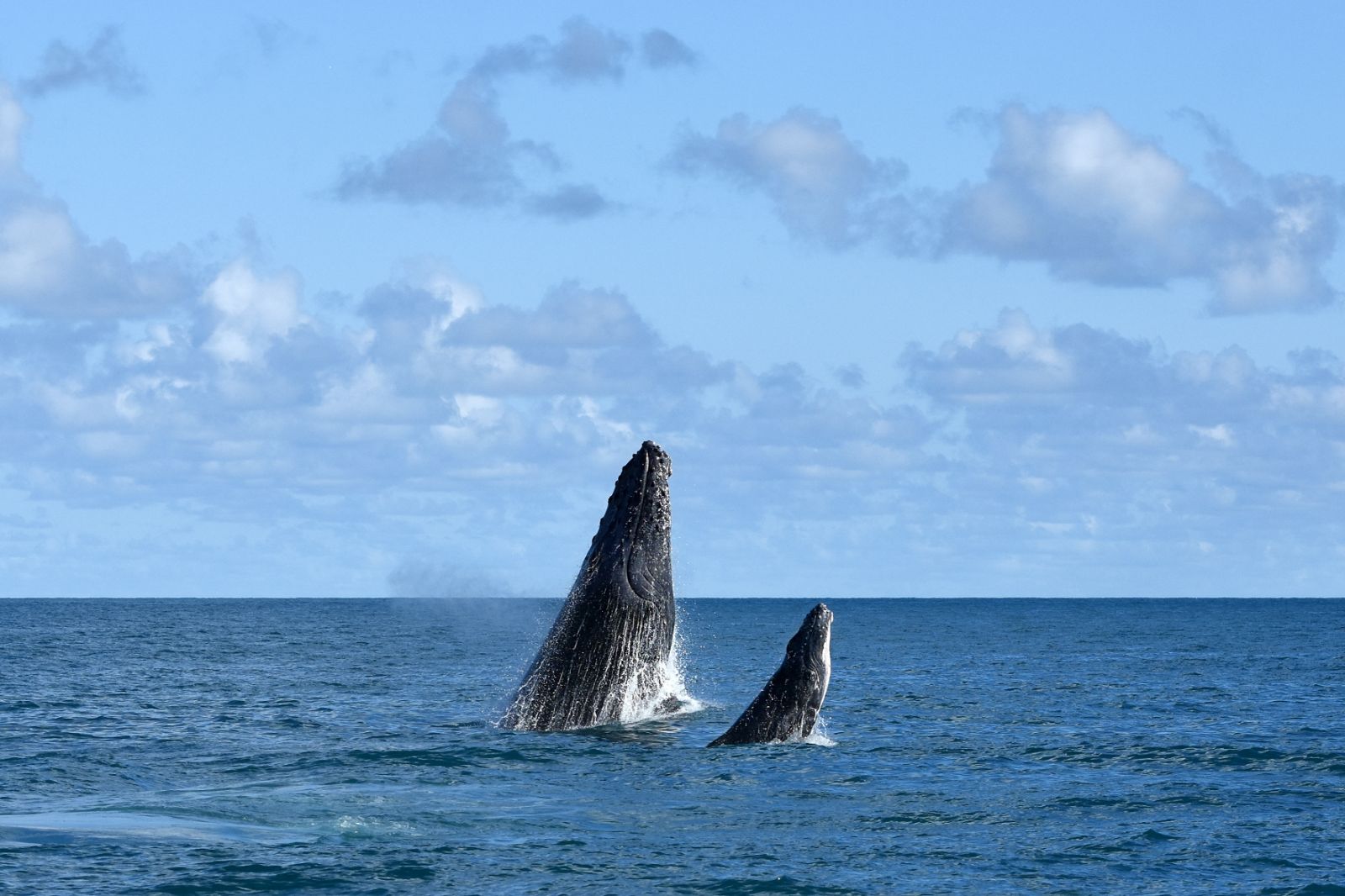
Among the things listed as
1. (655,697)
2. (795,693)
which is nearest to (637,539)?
(655,697)

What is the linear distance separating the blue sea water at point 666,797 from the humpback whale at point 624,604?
3.30ft

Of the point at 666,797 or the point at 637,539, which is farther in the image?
the point at 637,539

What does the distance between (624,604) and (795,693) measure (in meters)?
2.65

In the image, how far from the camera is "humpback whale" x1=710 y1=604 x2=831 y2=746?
2209 cm

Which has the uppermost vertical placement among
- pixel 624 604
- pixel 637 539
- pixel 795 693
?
pixel 637 539

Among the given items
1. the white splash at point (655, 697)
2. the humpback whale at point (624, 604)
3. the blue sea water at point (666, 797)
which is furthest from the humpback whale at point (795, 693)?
the humpback whale at point (624, 604)

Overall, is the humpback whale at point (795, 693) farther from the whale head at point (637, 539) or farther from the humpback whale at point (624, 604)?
the whale head at point (637, 539)

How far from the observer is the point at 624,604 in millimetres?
22828

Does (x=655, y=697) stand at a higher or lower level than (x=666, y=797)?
higher

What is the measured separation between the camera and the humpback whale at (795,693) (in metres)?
22.1

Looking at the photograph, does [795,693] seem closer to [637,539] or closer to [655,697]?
[655,697]

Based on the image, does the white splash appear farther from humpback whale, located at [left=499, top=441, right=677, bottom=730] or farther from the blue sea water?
the blue sea water

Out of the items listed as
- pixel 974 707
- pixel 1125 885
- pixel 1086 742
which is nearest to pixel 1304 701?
pixel 974 707

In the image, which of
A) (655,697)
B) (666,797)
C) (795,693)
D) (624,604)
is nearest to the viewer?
(666,797)
